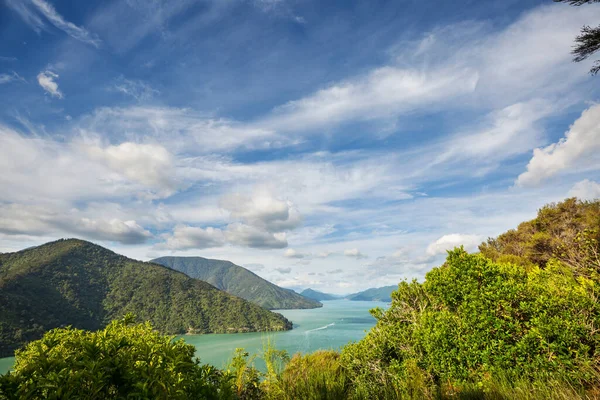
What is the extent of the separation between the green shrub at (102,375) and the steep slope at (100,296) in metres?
92.4

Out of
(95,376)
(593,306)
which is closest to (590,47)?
(593,306)

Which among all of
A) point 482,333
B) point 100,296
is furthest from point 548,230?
point 100,296

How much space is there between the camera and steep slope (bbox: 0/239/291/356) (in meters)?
83.6

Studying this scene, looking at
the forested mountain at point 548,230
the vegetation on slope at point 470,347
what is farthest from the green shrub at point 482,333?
the forested mountain at point 548,230

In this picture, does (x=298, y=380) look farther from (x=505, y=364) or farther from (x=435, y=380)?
(x=435, y=380)

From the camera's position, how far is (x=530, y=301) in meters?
5.86

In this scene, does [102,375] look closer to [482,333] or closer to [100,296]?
[482,333]

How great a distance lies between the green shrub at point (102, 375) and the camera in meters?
1.52

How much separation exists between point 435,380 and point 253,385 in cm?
472

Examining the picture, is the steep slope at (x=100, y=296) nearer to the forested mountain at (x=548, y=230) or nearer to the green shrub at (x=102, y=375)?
the forested mountain at (x=548, y=230)

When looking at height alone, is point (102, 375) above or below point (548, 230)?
below

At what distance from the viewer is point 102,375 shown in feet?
5.60

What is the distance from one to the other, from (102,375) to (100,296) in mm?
141924

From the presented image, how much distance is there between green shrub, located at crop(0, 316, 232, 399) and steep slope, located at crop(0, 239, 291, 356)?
92414mm
